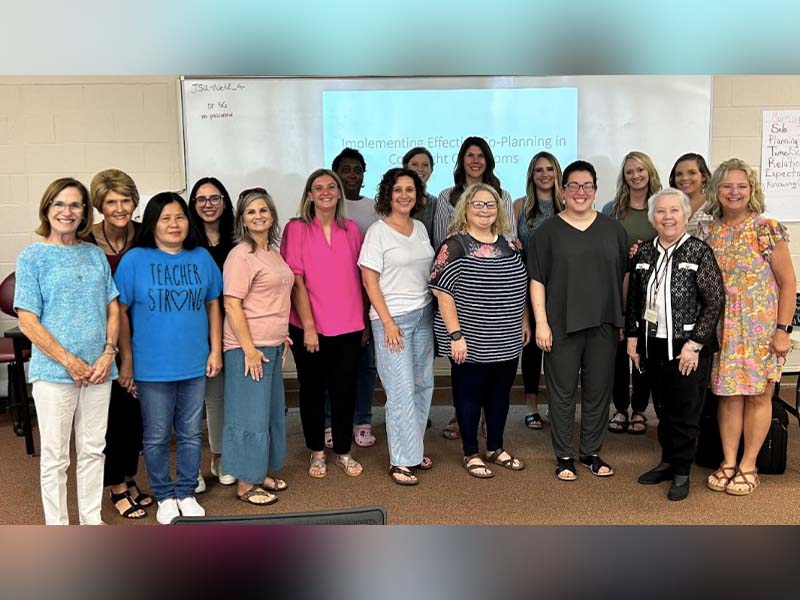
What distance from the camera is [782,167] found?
203 inches

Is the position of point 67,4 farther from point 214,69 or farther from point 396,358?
point 396,358

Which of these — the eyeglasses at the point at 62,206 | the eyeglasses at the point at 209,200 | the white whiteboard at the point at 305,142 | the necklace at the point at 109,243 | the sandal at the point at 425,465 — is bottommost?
the sandal at the point at 425,465

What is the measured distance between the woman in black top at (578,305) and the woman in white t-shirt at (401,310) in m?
0.58

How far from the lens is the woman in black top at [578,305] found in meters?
3.54

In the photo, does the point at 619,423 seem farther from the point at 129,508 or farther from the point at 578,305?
the point at 129,508

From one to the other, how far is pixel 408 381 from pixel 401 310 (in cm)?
35

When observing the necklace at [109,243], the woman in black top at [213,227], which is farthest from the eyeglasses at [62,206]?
the woman in black top at [213,227]

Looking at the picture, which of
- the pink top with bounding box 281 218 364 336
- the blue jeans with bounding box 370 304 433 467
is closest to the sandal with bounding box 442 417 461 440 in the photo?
the blue jeans with bounding box 370 304 433 467

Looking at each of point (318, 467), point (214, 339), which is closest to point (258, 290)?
point (214, 339)

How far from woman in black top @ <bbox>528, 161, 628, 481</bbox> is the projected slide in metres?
1.40

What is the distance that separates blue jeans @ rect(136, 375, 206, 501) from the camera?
3096 millimetres

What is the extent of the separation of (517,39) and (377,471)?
3765mm

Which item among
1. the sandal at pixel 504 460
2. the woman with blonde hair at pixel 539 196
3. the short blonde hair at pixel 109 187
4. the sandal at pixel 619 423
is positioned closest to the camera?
the short blonde hair at pixel 109 187

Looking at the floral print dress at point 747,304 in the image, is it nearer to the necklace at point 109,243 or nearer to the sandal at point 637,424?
the sandal at point 637,424
